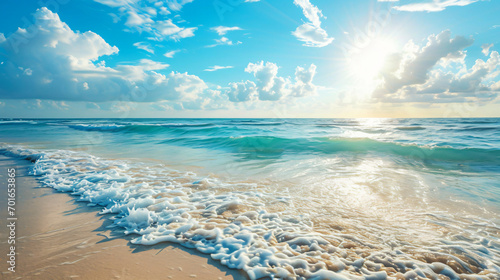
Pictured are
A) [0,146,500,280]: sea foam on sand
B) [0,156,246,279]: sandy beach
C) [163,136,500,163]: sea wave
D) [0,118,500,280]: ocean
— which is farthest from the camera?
[163,136,500,163]: sea wave

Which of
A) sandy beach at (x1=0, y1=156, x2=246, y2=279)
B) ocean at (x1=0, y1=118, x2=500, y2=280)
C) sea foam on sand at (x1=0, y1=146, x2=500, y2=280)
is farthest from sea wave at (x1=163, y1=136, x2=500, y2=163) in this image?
sandy beach at (x1=0, y1=156, x2=246, y2=279)

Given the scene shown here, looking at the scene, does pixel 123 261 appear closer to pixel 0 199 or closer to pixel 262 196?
pixel 262 196

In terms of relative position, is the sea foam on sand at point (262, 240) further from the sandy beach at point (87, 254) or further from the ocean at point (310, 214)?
the sandy beach at point (87, 254)

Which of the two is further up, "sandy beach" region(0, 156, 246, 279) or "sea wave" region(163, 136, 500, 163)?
"sandy beach" region(0, 156, 246, 279)

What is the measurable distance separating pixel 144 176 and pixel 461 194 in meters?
7.89

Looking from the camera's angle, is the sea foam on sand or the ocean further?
the ocean

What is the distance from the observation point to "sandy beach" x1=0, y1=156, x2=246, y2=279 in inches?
90.7

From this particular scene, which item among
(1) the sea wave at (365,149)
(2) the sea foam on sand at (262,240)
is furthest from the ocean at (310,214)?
(1) the sea wave at (365,149)

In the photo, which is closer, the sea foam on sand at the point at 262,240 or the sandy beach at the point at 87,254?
the sandy beach at the point at 87,254

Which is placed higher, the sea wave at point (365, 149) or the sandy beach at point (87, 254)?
the sandy beach at point (87, 254)

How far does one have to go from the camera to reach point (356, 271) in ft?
7.89

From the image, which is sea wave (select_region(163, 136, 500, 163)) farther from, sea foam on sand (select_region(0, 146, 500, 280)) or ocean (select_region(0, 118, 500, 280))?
sea foam on sand (select_region(0, 146, 500, 280))

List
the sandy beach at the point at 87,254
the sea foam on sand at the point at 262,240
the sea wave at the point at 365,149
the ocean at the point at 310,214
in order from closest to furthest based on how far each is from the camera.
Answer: the sandy beach at the point at 87,254 < the sea foam on sand at the point at 262,240 < the ocean at the point at 310,214 < the sea wave at the point at 365,149

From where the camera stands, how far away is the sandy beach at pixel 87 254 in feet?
7.55
